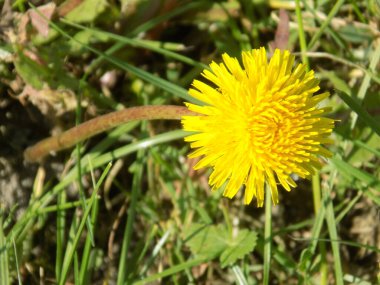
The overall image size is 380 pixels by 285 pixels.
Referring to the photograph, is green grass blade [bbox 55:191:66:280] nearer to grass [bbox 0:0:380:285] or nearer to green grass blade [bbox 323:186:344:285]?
grass [bbox 0:0:380:285]

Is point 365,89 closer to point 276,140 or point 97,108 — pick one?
point 276,140

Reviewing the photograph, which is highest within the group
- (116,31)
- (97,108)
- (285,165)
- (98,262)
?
(116,31)

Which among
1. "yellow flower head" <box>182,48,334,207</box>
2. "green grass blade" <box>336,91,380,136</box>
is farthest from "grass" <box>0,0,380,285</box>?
"yellow flower head" <box>182,48,334,207</box>

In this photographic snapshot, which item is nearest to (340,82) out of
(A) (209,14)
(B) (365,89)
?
(B) (365,89)

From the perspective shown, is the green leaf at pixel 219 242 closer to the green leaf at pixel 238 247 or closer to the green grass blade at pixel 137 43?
the green leaf at pixel 238 247

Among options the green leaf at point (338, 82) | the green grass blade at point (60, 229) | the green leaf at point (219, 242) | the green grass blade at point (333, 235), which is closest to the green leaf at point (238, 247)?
the green leaf at point (219, 242)
